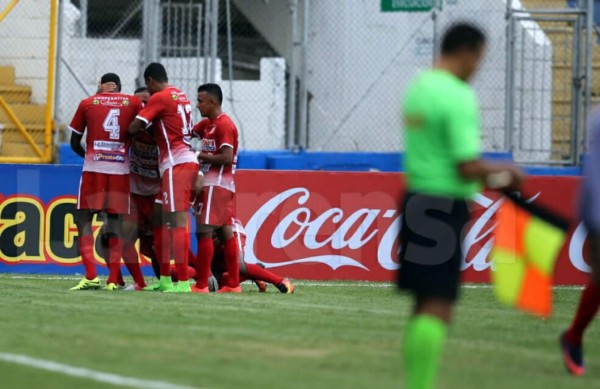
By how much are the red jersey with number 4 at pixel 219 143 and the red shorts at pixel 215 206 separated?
0.07m

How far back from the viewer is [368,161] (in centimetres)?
1939

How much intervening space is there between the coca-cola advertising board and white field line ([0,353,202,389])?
8.85m

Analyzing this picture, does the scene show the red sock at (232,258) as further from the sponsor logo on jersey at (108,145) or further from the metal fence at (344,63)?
the metal fence at (344,63)

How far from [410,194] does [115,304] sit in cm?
571

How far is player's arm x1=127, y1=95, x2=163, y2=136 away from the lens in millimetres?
13578

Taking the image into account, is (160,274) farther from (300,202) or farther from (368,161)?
(368,161)

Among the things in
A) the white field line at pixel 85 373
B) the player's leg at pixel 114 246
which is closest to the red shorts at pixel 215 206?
the player's leg at pixel 114 246

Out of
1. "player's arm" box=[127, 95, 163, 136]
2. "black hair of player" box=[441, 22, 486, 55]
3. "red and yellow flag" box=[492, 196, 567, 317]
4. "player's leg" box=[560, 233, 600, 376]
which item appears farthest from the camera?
"player's arm" box=[127, 95, 163, 136]

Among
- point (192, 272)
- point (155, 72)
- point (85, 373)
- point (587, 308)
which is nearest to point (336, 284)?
point (192, 272)

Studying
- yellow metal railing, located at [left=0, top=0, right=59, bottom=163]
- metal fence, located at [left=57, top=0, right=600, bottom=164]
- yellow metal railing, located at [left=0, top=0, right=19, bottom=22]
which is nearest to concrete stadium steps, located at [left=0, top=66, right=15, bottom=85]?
metal fence, located at [left=57, top=0, right=600, bottom=164]

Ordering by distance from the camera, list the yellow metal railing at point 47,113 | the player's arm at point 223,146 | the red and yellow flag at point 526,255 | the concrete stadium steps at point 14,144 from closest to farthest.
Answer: the red and yellow flag at point 526,255, the player's arm at point 223,146, the yellow metal railing at point 47,113, the concrete stadium steps at point 14,144

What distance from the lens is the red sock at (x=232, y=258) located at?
14062 millimetres

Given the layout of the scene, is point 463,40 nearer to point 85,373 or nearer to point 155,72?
point 85,373

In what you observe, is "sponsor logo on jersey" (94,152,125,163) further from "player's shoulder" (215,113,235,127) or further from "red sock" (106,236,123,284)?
"player's shoulder" (215,113,235,127)
